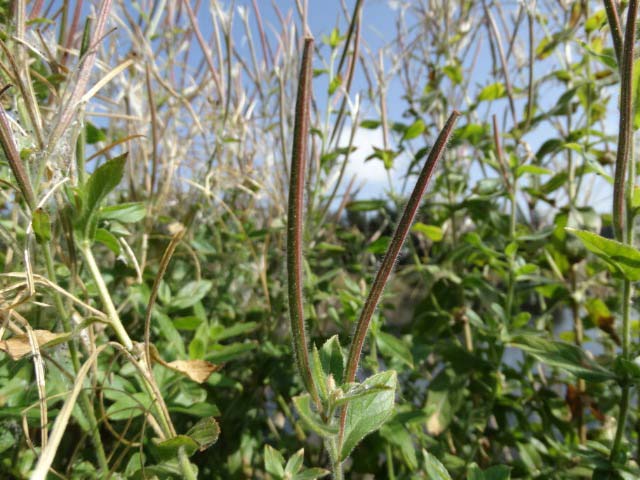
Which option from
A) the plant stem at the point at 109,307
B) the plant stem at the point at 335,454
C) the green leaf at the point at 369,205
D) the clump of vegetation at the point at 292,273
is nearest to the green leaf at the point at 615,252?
the clump of vegetation at the point at 292,273

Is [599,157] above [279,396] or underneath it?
above

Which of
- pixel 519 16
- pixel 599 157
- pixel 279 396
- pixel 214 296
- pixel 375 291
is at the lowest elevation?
pixel 279 396

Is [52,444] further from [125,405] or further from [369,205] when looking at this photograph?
[369,205]

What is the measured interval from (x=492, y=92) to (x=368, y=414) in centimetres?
74

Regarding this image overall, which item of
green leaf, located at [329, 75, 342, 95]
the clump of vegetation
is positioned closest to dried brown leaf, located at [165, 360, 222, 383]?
the clump of vegetation

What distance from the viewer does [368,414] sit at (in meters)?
0.38

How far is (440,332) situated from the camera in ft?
3.24

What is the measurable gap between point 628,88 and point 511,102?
0.49 metres

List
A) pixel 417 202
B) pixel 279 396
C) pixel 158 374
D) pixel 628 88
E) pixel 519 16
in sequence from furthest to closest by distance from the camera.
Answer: pixel 519 16 → pixel 279 396 → pixel 158 374 → pixel 628 88 → pixel 417 202

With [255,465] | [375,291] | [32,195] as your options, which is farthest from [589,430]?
[32,195]

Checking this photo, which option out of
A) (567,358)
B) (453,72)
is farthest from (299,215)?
(453,72)

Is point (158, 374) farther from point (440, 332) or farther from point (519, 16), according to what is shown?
point (519, 16)

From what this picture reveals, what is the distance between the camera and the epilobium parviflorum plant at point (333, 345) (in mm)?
281

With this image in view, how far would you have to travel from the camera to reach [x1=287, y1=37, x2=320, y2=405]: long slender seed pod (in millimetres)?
276
